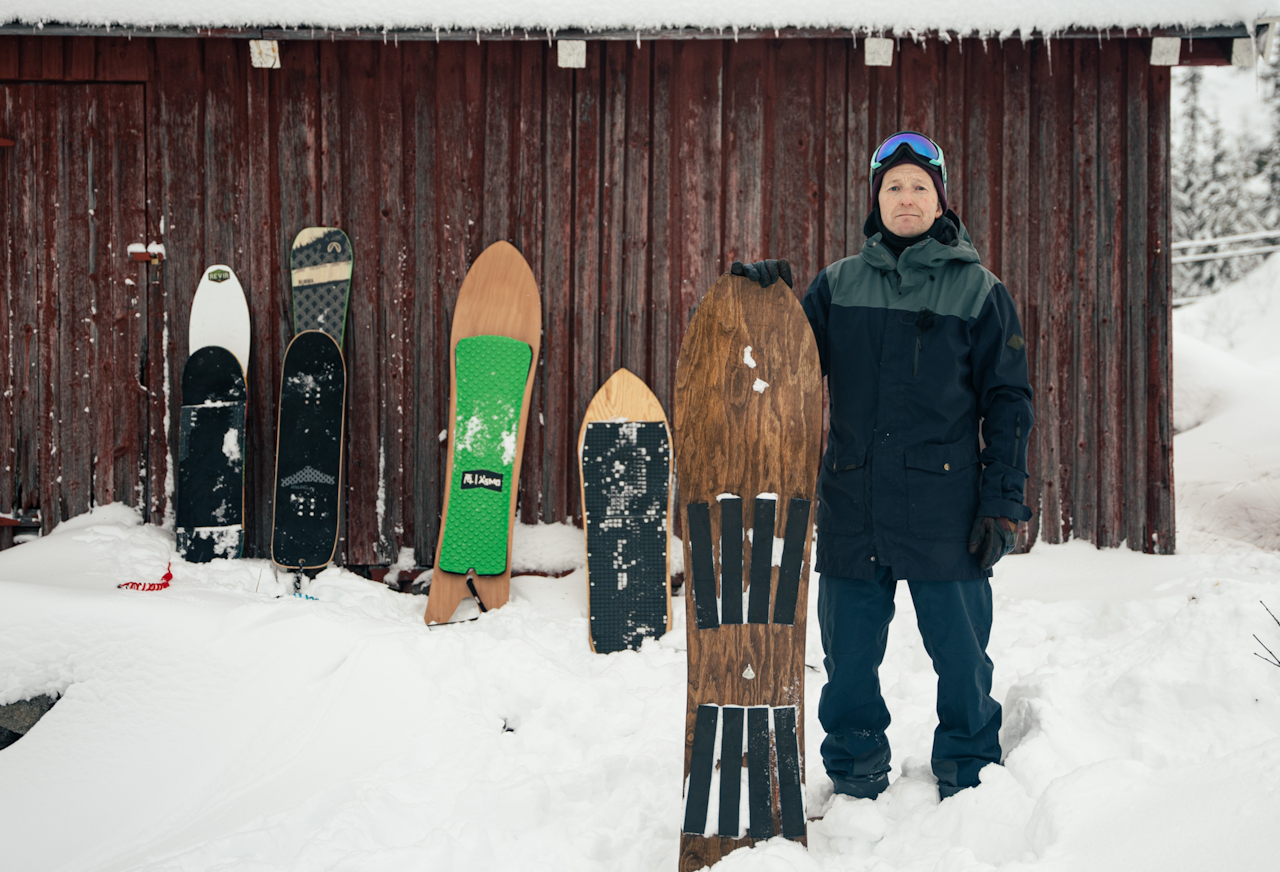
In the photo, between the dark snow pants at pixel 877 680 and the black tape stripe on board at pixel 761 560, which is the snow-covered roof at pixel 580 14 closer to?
the black tape stripe on board at pixel 761 560

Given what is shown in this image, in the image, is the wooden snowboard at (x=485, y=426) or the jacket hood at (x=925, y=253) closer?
the jacket hood at (x=925, y=253)

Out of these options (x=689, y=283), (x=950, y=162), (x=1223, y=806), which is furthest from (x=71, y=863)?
(x=950, y=162)

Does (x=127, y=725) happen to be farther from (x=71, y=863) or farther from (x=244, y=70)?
(x=244, y=70)

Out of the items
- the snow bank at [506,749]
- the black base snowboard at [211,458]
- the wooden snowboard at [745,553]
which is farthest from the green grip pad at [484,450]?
the wooden snowboard at [745,553]

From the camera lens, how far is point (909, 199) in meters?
1.75

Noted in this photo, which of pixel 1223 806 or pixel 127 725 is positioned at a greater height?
pixel 1223 806

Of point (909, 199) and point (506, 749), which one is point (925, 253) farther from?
point (506, 749)

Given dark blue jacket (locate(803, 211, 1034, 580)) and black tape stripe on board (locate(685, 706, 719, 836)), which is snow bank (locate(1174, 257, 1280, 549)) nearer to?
dark blue jacket (locate(803, 211, 1034, 580))

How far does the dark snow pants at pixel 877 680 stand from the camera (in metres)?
1.67

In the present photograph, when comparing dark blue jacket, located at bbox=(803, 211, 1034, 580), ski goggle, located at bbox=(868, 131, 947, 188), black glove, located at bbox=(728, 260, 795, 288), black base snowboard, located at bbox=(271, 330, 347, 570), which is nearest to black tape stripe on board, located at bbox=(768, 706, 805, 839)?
dark blue jacket, located at bbox=(803, 211, 1034, 580)

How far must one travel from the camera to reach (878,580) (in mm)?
1736

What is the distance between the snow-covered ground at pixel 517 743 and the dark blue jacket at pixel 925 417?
0.54 metres

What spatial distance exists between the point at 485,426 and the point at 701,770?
7.53 ft

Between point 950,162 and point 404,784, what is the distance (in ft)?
12.3
